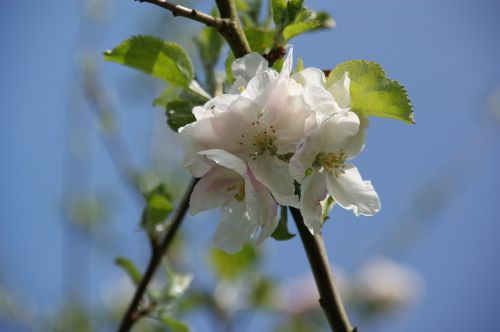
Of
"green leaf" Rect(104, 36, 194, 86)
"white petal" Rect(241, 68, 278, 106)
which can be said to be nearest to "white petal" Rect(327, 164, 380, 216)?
"white petal" Rect(241, 68, 278, 106)

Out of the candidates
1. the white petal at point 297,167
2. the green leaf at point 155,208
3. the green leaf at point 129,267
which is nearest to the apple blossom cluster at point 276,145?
the white petal at point 297,167

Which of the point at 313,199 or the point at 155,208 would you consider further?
the point at 155,208

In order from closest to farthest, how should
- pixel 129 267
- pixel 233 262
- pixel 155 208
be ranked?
pixel 155 208, pixel 129 267, pixel 233 262

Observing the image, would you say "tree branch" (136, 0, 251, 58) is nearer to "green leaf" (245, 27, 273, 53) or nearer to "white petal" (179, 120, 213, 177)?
"green leaf" (245, 27, 273, 53)

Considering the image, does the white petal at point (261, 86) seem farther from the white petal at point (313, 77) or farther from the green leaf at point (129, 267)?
the green leaf at point (129, 267)

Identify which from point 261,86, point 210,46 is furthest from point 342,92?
point 210,46

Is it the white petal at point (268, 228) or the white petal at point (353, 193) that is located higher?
the white petal at point (353, 193)

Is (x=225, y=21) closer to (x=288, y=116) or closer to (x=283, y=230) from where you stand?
(x=288, y=116)
